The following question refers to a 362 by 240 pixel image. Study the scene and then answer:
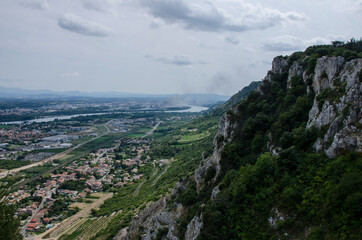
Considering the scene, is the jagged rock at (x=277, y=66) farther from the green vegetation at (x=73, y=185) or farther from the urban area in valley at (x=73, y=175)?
the green vegetation at (x=73, y=185)

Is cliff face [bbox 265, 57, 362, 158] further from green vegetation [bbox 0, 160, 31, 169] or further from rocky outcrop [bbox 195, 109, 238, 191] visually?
green vegetation [bbox 0, 160, 31, 169]

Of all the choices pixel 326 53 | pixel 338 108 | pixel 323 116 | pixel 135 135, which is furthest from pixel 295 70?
pixel 135 135

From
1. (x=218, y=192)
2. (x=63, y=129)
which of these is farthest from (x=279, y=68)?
(x=63, y=129)

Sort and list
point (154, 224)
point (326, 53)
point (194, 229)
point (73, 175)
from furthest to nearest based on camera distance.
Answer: point (73, 175)
point (154, 224)
point (326, 53)
point (194, 229)

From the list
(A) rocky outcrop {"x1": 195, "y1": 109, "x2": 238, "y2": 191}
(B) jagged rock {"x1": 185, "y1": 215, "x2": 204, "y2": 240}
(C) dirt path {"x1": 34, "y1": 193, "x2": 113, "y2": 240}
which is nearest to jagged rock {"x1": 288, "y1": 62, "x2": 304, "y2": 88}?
(A) rocky outcrop {"x1": 195, "y1": 109, "x2": 238, "y2": 191}

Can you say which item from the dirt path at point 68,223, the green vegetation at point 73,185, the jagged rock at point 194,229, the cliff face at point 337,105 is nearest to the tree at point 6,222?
the jagged rock at point 194,229

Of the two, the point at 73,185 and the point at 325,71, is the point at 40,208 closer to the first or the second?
the point at 73,185

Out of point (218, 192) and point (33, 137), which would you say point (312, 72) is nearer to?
point (218, 192)
